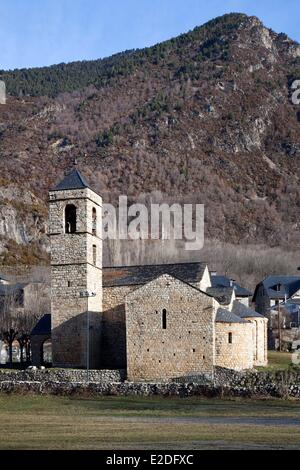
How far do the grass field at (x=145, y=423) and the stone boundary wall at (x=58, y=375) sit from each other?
5451 millimetres

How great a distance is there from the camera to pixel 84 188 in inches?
2002

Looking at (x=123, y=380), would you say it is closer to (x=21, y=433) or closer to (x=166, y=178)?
(x=21, y=433)

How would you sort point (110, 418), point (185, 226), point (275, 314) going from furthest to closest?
point (185, 226), point (275, 314), point (110, 418)

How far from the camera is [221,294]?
52906 millimetres

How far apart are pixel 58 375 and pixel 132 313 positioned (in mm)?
5447

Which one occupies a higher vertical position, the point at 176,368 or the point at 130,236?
the point at 130,236

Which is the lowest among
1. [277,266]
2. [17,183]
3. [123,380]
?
[123,380]

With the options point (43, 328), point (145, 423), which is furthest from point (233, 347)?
point (145, 423)

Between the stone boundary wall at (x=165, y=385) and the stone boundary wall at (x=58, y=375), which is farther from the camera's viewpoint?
the stone boundary wall at (x=58, y=375)

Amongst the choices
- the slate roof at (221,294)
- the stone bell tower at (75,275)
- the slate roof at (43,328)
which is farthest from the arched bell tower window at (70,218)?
the slate roof at (221,294)

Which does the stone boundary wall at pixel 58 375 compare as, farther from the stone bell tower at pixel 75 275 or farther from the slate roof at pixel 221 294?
the slate roof at pixel 221 294

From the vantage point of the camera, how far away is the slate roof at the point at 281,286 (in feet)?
286
